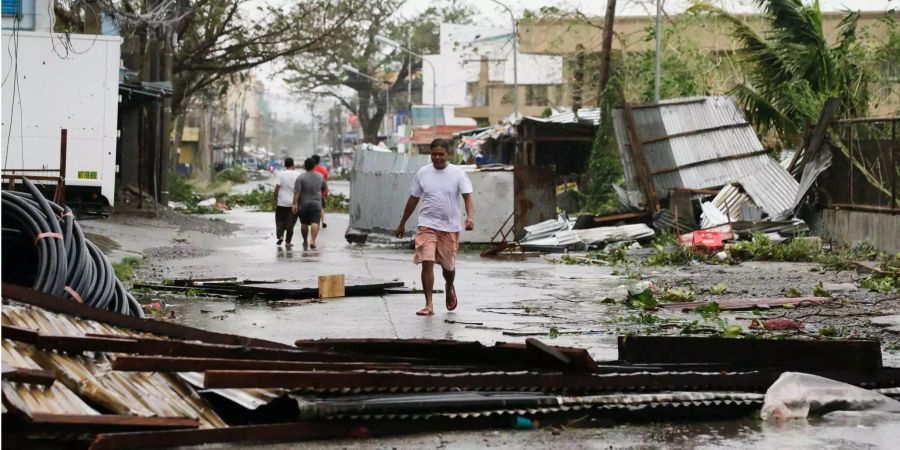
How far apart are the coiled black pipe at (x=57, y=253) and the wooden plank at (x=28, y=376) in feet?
8.21

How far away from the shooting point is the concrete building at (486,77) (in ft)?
232

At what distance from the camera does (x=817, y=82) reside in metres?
24.6

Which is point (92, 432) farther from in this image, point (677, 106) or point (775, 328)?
point (677, 106)

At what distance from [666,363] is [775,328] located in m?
3.29

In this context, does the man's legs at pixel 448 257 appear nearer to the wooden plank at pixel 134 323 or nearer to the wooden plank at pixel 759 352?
the wooden plank at pixel 759 352

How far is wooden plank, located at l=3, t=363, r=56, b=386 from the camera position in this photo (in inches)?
204

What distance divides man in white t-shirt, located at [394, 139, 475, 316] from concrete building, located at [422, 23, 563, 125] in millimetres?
44743

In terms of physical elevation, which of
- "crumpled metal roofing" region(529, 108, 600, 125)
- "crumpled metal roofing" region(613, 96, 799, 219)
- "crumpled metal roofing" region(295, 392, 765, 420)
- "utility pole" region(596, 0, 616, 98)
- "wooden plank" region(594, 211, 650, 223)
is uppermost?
"utility pole" region(596, 0, 616, 98)

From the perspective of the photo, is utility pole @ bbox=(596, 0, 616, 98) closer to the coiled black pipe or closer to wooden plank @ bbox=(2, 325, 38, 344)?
the coiled black pipe

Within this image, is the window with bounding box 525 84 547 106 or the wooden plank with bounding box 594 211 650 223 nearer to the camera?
the wooden plank with bounding box 594 211 650 223

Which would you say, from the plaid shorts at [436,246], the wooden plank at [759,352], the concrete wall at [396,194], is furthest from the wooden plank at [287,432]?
the concrete wall at [396,194]

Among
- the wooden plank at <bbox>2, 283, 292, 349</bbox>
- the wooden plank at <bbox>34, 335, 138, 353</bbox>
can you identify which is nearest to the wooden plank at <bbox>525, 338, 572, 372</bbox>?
the wooden plank at <bbox>2, 283, 292, 349</bbox>

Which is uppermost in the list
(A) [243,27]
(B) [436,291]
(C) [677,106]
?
(A) [243,27]

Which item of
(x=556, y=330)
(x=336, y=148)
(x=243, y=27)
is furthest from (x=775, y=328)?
(x=336, y=148)
